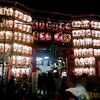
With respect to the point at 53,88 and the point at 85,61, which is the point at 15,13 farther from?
the point at 53,88

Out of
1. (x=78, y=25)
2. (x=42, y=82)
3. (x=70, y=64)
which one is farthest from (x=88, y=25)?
(x=42, y=82)

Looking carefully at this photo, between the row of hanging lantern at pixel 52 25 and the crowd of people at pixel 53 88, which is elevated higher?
the row of hanging lantern at pixel 52 25

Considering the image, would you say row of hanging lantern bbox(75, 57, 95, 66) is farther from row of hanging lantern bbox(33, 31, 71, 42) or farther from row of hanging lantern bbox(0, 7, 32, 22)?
row of hanging lantern bbox(0, 7, 32, 22)

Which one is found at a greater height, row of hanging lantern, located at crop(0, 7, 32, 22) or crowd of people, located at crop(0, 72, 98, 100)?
row of hanging lantern, located at crop(0, 7, 32, 22)

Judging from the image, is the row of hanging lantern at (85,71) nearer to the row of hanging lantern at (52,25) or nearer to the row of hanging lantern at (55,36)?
the row of hanging lantern at (55,36)

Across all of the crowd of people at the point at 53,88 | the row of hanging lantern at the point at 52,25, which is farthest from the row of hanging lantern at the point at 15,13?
the crowd of people at the point at 53,88

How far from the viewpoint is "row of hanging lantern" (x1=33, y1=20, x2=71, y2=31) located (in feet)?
136

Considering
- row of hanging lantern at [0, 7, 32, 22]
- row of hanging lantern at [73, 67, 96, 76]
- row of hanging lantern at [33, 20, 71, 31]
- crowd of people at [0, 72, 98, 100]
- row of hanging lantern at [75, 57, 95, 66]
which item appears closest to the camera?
crowd of people at [0, 72, 98, 100]

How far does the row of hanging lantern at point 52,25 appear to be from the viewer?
41494 millimetres

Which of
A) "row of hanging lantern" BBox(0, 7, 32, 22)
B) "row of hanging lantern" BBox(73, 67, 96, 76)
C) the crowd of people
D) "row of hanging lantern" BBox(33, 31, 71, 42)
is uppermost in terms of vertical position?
"row of hanging lantern" BBox(0, 7, 32, 22)

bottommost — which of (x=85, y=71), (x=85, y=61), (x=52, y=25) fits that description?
(x=85, y=71)

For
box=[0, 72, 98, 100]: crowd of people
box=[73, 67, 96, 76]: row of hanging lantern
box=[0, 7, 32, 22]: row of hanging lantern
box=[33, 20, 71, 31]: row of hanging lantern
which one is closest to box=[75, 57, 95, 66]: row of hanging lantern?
box=[73, 67, 96, 76]: row of hanging lantern

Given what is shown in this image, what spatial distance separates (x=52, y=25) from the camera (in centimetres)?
4269

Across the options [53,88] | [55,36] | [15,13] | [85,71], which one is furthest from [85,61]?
[53,88]
